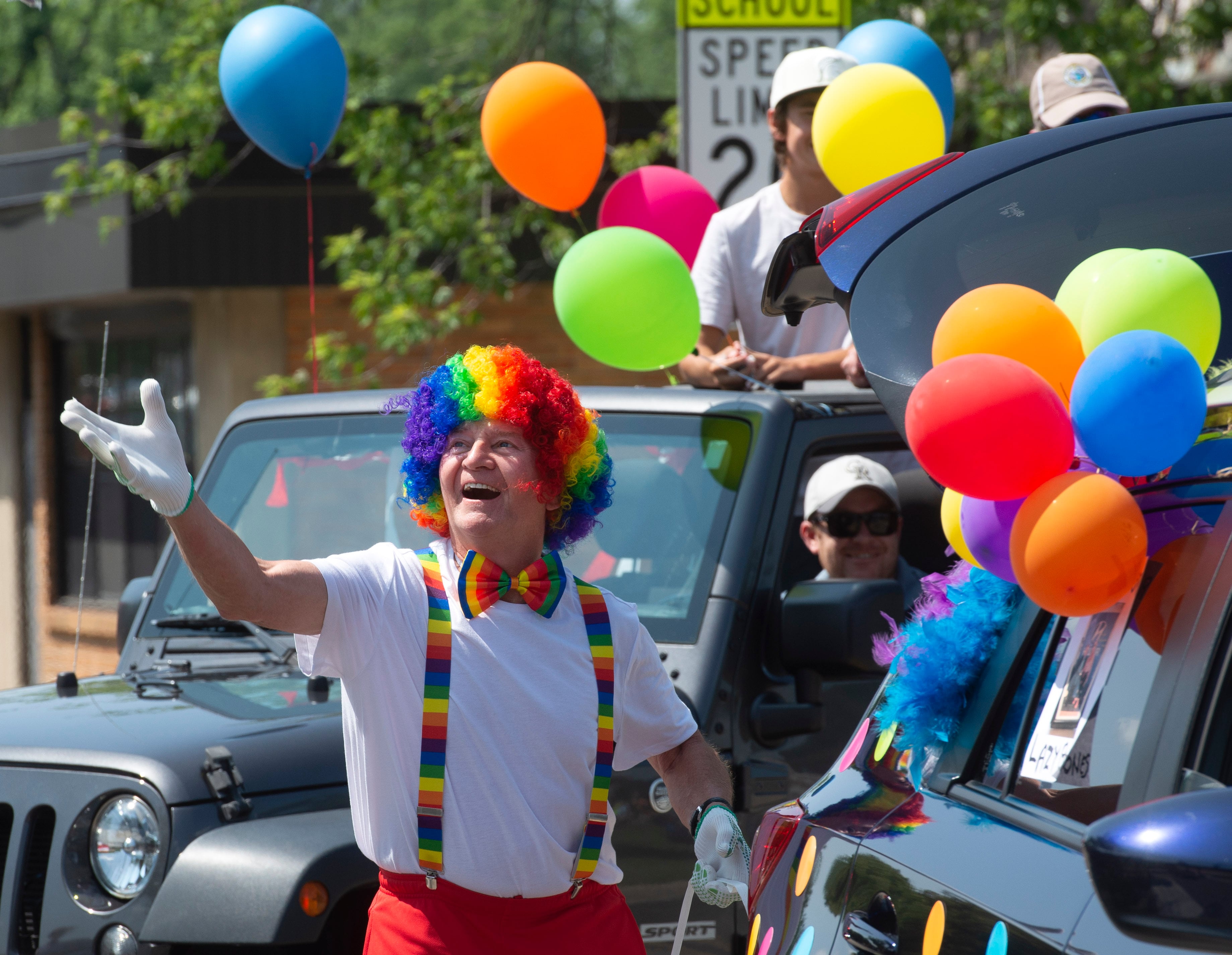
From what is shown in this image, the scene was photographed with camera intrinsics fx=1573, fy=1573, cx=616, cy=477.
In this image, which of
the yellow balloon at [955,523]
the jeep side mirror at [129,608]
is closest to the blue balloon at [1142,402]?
the yellow balloon at [955,523]

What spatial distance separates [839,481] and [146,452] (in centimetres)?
205

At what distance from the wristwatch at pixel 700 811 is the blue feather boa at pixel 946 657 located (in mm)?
437

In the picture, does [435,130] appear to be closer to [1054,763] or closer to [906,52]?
[906,52]

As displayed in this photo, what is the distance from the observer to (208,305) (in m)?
11.3

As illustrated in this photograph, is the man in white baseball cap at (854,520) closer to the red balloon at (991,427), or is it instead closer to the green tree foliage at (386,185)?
the red balloon at (991,427)

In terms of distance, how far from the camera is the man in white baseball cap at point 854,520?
154 inches

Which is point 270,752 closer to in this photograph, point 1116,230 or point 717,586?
point 717,586

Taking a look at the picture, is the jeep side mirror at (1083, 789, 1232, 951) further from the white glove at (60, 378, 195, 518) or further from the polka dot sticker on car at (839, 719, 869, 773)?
the white glove at (60, 378, 195, 518)

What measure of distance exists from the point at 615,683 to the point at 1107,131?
120 cm

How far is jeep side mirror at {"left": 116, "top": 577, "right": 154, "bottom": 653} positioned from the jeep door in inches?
101

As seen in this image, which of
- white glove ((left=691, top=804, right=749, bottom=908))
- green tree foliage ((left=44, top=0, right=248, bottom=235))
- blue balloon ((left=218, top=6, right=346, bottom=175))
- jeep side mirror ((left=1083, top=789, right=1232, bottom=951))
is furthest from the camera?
green tree foliage ((left=44, top=0, right=248, bottom=235))

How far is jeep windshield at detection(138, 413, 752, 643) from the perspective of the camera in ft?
11.9

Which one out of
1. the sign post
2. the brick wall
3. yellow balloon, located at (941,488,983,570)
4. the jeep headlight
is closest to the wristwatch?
yellow balloon, located at (941,488,983,570)

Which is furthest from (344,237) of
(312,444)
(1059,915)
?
(1059,915)
